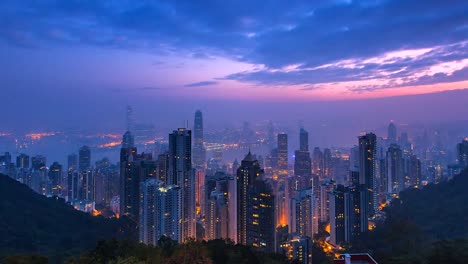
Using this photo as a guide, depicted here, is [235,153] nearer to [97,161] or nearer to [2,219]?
[97,161]

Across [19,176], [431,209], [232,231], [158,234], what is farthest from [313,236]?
[19,176]

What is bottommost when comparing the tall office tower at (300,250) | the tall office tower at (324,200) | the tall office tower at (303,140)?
the tall office tower at (300,250)

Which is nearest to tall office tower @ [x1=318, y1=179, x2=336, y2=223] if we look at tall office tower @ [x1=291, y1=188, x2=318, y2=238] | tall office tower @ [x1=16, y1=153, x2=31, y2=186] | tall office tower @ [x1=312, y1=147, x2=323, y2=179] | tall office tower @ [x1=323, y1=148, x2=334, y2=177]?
tall office tower @ [x1=291, y1=188, x2=318, y2=238]

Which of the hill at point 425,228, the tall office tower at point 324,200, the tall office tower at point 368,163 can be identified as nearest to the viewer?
the hill at point 425,228

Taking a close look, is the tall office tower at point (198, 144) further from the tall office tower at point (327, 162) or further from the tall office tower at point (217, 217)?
the tall office tower at point (327, 162)

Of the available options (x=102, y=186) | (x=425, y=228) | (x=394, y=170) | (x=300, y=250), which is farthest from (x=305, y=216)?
(x=102, y=186)

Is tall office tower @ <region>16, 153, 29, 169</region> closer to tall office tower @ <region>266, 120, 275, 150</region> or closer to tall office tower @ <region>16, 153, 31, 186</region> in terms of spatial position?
tall office tower @ <region>16, 153, 31, 186</region>

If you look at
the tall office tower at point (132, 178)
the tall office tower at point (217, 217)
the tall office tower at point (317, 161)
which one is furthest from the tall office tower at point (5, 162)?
the tall office tower at point (317, 161)
